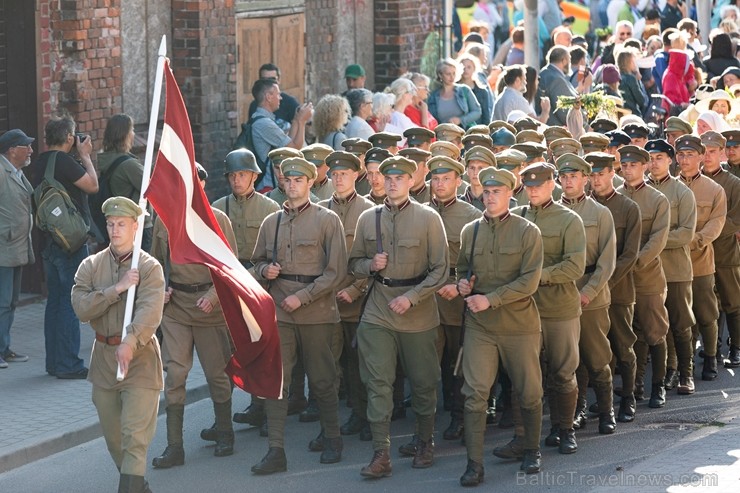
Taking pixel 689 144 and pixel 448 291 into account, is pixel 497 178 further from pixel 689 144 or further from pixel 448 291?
pixel 689 144

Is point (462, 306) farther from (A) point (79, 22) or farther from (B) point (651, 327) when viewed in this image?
(A) point (79, 22)

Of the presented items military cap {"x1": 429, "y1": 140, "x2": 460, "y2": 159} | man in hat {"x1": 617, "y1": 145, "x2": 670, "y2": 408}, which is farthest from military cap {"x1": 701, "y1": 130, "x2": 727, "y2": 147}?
military cap {"x1": 429, "y1": 140, "x2": 460, "y2": 159}

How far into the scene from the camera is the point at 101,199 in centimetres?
1338

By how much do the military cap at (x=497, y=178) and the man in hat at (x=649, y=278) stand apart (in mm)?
2117

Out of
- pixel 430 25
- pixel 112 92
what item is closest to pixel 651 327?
Answer: pixel 112 92

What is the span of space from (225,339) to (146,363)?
5.02 ft

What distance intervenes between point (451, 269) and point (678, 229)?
6.44ft

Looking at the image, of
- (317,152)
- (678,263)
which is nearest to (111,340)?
(317,152)

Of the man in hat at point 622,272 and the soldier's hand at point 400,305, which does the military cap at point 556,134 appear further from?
the soldier's hand at point 400,305

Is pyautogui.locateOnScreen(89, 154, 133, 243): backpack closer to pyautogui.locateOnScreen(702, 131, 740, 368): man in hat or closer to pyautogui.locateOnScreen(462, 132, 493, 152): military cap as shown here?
pyautogui.locateOnScreen(462, 132, 493, 152): military cap

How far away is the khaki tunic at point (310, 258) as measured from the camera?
10930 millimetres

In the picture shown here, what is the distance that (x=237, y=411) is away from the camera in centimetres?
1225

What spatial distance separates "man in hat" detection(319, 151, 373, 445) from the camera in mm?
11547

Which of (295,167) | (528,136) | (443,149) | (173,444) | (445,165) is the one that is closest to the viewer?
(173,444)
